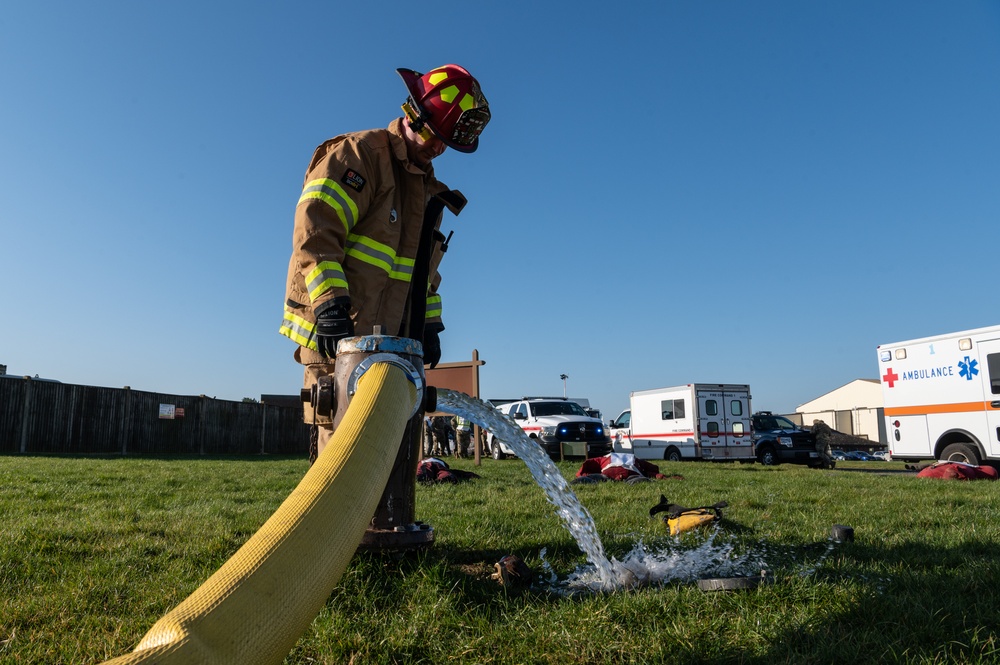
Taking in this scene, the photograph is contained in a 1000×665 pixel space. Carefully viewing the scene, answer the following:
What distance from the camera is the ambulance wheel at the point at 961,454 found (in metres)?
12.9

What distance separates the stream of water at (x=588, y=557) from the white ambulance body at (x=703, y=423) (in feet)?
58.2

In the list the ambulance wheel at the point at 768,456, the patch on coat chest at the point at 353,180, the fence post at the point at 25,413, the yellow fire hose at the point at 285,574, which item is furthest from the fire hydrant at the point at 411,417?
the ambulance wheel at the point at 768,456

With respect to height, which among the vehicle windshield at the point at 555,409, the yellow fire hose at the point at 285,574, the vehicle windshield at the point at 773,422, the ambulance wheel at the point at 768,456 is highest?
the vehicle windshield at the point at 555,409

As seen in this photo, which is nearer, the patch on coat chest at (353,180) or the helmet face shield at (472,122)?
the patch on coat chest at (353,180)

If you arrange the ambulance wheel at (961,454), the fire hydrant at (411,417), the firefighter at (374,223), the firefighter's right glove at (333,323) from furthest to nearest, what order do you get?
the ambulance wheel at (961,454) < the firefighter at (374,223) < the firefighter's right glove at (333,323) < the fire hydrant at (411,417)

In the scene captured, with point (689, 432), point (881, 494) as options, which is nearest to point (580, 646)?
point (881, 494)

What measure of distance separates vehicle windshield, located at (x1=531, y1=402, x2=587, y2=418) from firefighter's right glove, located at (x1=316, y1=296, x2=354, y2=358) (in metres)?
17.2

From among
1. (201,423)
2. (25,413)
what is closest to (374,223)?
(25,413)

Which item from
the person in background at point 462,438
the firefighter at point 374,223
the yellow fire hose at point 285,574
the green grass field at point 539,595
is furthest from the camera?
the person in background at point 462,438

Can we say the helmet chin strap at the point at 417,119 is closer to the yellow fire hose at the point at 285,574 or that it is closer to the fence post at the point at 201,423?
the yellow fire hose at the point at 285,574

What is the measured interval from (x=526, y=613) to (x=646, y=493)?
422cm

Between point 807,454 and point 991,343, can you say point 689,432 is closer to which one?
point 807,454

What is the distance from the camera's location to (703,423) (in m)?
20.6

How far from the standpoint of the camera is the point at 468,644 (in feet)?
6.52
